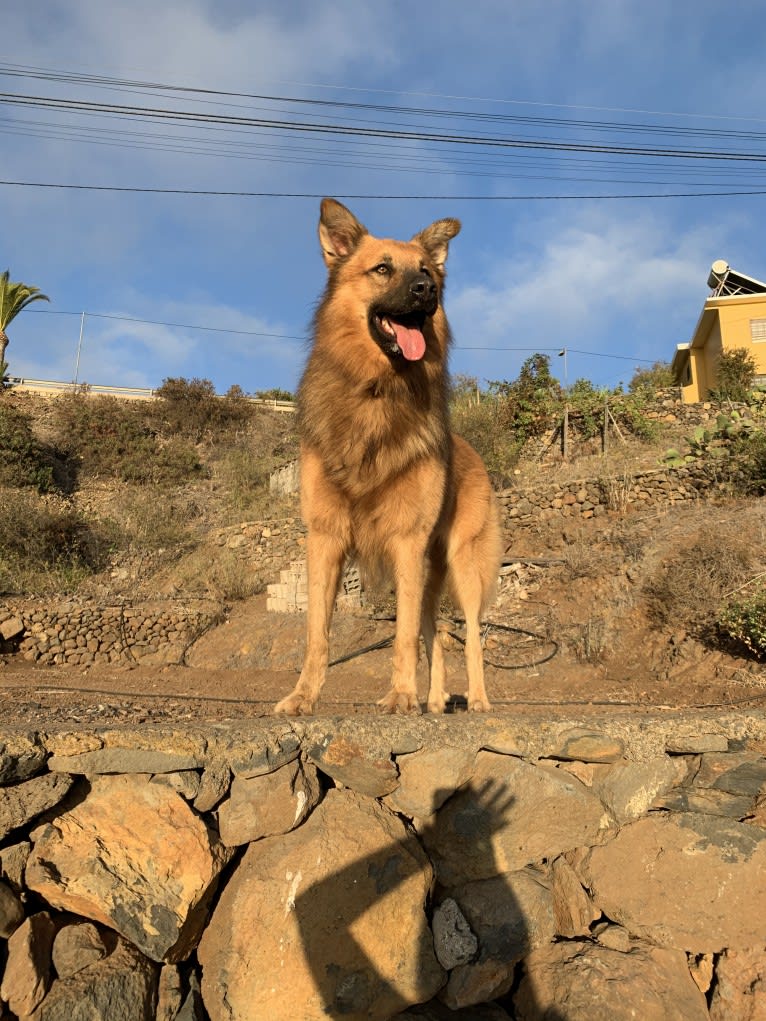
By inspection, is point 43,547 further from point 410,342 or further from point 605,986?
point 605,986

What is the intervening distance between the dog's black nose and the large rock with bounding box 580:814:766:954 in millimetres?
2787

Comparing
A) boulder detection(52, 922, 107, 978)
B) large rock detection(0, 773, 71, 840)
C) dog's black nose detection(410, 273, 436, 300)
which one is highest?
dog's black nose detection(410, 273, 436, 300)

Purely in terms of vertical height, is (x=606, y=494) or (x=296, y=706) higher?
(x=606, y=494)

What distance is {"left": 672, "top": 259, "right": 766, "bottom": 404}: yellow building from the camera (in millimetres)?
27219

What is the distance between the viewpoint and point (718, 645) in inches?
323

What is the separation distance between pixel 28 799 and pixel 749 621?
7.36 meters

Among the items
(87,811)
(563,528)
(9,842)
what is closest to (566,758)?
(87,811)

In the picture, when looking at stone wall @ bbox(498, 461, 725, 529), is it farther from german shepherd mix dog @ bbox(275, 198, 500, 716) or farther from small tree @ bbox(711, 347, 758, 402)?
german shepherd mix dog @ bbox(275, 198, 500, 716)

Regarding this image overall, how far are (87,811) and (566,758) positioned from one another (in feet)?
6.77

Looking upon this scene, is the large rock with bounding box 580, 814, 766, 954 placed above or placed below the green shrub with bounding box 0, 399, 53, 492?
below

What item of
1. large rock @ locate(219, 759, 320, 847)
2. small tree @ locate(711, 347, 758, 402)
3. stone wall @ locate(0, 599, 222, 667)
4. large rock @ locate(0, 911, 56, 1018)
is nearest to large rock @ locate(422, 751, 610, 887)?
large rock @ locate(219, 759, 320, 847)

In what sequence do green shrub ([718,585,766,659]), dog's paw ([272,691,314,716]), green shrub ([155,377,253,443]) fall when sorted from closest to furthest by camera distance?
dog's paw ([272,691,314,716])
green shrub ([718,585,766,659])
green shrub ([155,377,253,443])

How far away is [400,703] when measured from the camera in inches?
130

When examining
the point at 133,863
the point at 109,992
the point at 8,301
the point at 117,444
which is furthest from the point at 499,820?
the point at 8,301
